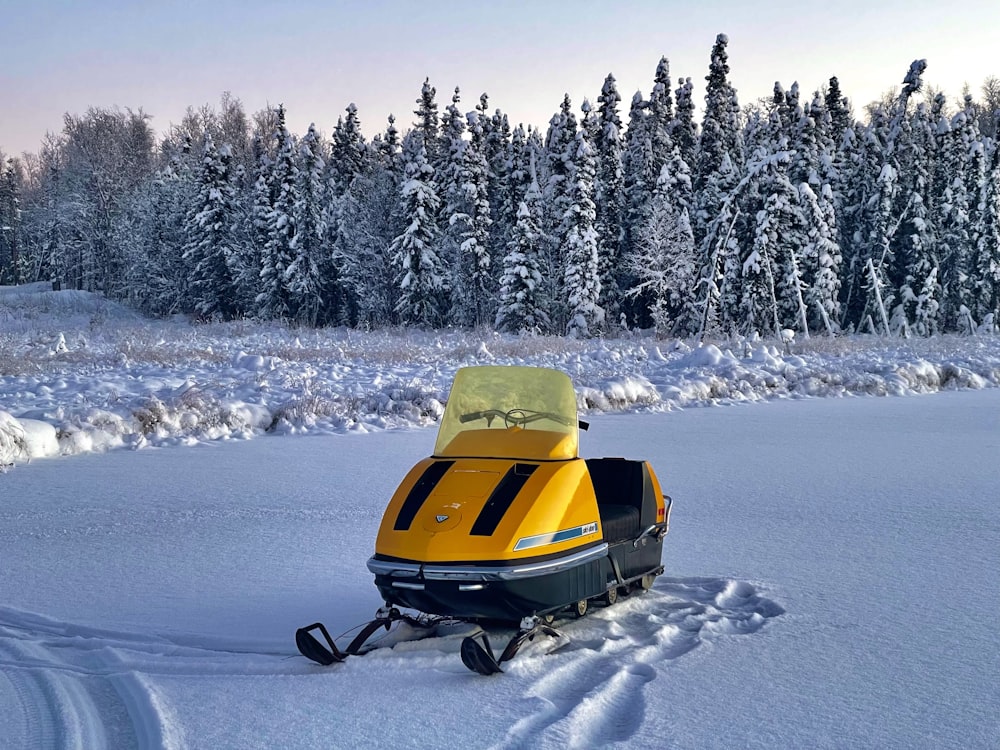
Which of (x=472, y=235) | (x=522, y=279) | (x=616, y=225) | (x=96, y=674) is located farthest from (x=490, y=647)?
Result: (x=616, y=225)

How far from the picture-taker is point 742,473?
9.38 m

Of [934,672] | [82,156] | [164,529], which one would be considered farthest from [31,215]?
[934,672]

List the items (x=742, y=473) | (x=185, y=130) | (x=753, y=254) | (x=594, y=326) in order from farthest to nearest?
(x=185, y=130)
(x=594, y=326)
(x=753, y=254)
(x=742, y=473)

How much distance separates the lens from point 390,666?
409 cm

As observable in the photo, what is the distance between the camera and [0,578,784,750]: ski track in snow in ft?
11.3

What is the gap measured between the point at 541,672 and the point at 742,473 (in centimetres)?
587

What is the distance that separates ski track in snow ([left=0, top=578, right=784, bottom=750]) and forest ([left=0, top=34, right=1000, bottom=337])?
35.5 meters

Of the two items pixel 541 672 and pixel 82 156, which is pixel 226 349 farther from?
pixel 82 156

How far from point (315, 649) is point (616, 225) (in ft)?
151

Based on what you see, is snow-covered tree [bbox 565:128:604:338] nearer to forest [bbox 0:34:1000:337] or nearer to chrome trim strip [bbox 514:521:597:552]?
forest [bbox 0:34:1000:337]

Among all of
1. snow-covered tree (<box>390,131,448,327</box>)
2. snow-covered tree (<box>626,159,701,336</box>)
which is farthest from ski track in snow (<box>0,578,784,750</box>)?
snow-covered tree (<box>390,131,448,327</box>)

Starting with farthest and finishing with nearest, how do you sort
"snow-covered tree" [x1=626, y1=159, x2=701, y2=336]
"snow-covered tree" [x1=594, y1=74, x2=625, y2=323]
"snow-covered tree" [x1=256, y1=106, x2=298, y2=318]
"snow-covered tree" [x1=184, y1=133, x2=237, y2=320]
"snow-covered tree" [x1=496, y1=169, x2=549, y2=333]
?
"snow-covered tree" [x1=184, y1=133, x2=237, y2=320] → "snow-covered tree" [x1=256, y1=106, x2=298, y2=318] → "snow-covered tree" [x1=594, y1=74, x2=625, y2=323] → "snow-covered tree" [x1=626, y1=159, x2=701, y2=336] → "snow-covered tree" [x1=496, y1=169, x2=549, y2=333]

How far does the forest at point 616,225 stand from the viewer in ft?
139

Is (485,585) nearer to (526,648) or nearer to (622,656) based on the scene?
(526,648)
